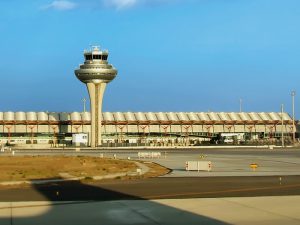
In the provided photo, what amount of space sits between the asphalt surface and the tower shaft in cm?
12858

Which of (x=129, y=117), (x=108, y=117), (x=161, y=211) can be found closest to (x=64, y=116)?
(x=108, y=117)

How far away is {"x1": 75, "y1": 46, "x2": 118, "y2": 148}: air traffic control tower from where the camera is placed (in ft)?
520

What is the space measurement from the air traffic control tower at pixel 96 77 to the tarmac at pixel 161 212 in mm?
137650

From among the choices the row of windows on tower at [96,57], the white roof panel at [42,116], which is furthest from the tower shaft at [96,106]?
the white roof panel at [42,116]

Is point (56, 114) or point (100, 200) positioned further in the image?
point (56, 114)

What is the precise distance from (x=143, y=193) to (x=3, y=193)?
6.71 m

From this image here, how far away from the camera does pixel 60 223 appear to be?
630 inches

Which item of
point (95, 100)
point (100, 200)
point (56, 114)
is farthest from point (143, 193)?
point (56, 114)

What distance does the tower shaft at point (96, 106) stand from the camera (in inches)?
6289

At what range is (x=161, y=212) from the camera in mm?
18234

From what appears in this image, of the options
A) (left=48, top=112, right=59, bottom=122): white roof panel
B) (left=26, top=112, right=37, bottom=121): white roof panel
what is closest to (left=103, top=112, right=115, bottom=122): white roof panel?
(left=48, top=112, right=59, bottom=122): white roof panel

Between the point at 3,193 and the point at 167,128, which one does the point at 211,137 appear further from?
the point at 3,193

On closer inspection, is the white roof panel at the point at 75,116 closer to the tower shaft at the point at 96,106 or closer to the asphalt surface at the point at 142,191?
the tower shaft at the point at 96,106

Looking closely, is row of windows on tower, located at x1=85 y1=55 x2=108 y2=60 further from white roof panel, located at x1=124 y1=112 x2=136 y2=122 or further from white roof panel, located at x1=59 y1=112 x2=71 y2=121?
white roof panel, located at x1=124 y1=112 x2=136 y2=122
